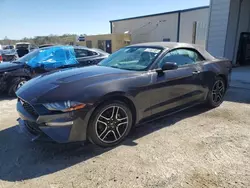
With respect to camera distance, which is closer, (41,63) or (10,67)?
(10,67)

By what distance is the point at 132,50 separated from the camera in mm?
4074

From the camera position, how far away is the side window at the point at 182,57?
12.0 ft

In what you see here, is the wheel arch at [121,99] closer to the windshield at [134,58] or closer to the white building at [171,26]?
the windshield at [134,58]

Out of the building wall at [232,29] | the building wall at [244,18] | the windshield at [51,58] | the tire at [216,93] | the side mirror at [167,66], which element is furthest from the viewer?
the building wall at [244,18]

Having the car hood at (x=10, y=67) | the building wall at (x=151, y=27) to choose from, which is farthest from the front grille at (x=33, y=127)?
the building wall at (x=151, y=27)

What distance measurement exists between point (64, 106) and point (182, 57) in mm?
2443

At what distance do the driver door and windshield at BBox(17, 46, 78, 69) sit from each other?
3.72 meters

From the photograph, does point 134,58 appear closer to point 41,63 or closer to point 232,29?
point 41,63

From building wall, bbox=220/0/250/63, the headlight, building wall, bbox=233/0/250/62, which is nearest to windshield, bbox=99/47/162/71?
the headlight

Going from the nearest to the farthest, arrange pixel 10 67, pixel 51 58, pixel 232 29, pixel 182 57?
pixel 182 57, pixel 10 67, pixel 51 58, pixel 232 29

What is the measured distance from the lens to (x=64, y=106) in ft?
8.53

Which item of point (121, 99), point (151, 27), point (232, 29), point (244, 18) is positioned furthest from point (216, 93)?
point (151, 27)

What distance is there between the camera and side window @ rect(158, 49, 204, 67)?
144 inches

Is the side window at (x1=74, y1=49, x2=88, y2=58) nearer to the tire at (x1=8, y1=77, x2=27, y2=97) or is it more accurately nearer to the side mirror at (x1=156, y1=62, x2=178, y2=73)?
the tire at (x1=8, y1=77, x2=27, y2=97)
